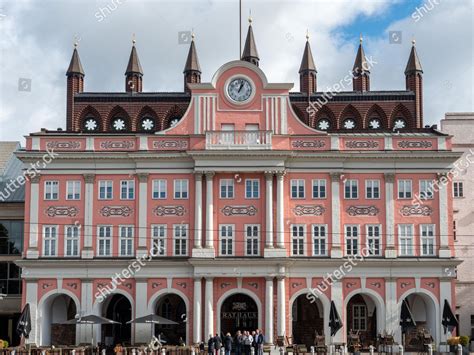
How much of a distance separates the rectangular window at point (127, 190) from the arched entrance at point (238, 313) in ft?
35.9

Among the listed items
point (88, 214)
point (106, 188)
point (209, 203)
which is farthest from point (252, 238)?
point (88, 214)

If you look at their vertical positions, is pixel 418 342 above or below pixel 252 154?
below

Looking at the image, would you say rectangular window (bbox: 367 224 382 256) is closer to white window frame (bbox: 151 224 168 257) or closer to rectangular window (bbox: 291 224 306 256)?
rectangular window (bbox: 291 224 306 256)

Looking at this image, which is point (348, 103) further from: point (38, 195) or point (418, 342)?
point (38, 195)

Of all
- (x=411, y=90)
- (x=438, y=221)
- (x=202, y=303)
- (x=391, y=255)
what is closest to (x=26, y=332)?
(x=202, y=303)

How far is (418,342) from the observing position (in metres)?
67.6

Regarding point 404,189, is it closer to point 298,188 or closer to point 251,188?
point 298,188

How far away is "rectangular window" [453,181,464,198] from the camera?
262ft

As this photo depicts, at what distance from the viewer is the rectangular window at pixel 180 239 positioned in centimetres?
6794

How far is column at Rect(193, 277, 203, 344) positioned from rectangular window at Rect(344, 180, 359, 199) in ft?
43.4

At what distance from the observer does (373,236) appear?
224 feet

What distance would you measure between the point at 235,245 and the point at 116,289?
9553 millimetres

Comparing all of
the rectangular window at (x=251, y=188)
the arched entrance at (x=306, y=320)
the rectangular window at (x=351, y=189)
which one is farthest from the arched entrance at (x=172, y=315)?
the rectangular window at (x=351, y=189)

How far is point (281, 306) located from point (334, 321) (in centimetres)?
487
